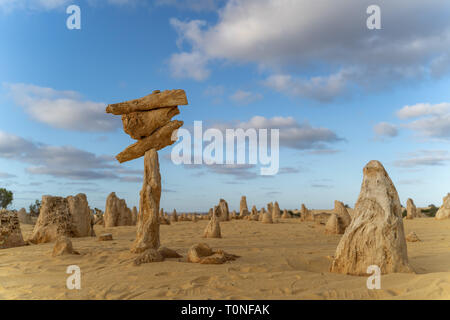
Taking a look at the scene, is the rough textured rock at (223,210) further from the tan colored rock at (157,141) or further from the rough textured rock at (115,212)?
the tan colored rock at (157,141)

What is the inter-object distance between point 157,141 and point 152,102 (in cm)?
102

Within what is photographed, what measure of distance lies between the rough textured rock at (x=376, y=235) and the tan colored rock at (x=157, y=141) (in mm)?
4782

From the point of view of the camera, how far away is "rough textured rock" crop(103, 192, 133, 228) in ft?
63.4

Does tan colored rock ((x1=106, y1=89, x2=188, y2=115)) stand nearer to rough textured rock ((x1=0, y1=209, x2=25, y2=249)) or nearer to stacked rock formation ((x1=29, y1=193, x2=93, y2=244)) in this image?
rough textured rock ((x1=0, y1=209, x2=25, y2=249))

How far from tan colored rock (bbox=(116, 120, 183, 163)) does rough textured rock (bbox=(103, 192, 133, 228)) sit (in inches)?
457

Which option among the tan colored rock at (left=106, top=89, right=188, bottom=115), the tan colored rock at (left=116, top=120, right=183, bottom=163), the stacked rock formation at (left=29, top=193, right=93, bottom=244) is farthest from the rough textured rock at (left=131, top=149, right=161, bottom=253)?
the stacked rock formation at (left=29, top=193, right=93, bottom=244)

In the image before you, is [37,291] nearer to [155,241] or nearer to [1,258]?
[155,241]

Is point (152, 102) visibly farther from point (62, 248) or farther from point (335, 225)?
point (335, 225)

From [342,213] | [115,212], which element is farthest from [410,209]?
[115,212]

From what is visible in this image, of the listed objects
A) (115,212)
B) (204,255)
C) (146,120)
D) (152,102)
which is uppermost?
(152,102)

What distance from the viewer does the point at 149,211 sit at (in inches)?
289

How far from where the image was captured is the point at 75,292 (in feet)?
14.5

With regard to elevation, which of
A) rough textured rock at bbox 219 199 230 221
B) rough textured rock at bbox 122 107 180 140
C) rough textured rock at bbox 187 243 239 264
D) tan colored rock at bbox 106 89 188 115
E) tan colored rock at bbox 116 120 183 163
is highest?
tan colored rock at bbox 106 89 188 115
